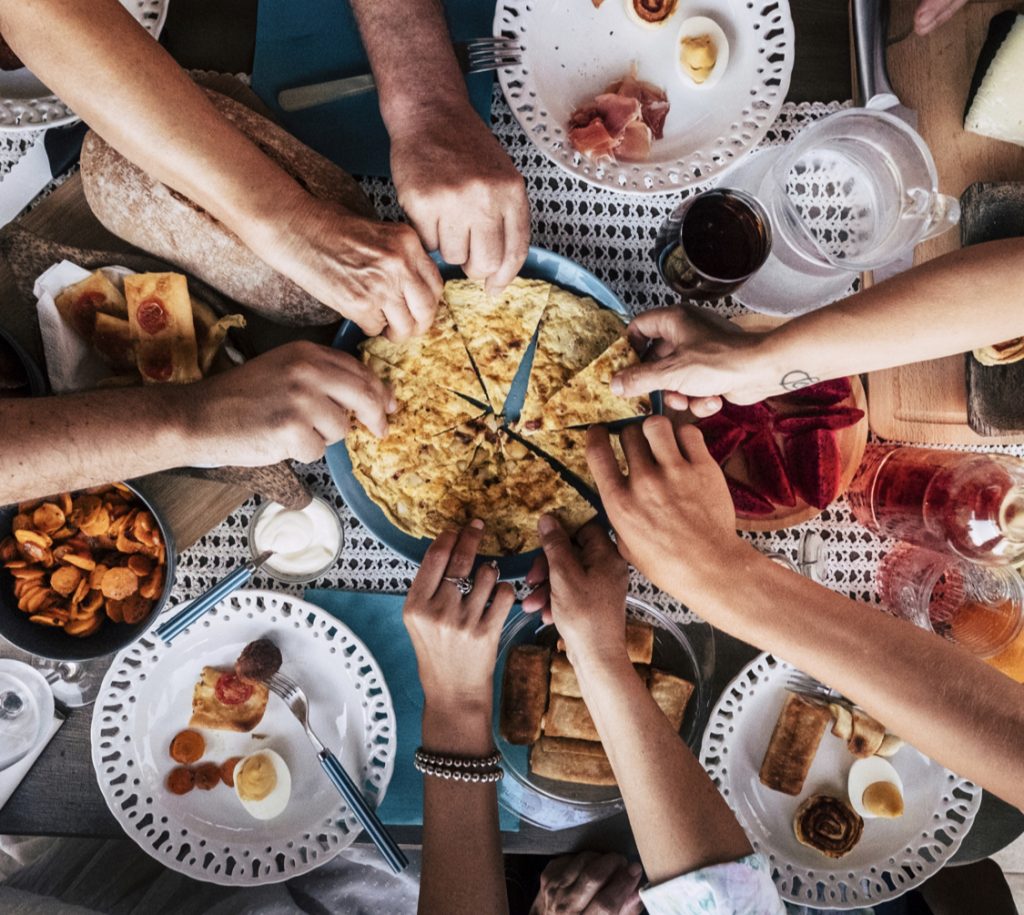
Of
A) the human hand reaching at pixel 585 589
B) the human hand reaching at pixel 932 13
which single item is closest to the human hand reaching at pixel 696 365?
the human hand reaching at pixel 585 589

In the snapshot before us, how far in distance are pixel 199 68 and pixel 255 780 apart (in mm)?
1705

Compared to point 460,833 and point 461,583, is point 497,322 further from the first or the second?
point 460,833

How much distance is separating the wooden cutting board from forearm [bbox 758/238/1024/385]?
44 centimetres

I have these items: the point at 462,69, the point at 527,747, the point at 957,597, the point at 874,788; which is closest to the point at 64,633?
the point at 527,747

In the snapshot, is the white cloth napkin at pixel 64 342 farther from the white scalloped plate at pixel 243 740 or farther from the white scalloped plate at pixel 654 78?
the white scalloped plate at pixel 654 78

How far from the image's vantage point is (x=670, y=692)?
1812 mm

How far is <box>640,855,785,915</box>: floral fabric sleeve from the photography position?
4.67ft

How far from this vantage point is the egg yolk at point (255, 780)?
5.84ft

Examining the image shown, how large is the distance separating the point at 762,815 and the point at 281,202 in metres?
1.78

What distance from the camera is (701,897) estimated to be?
144 cm

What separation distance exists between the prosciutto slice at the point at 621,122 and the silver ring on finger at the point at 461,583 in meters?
1.01

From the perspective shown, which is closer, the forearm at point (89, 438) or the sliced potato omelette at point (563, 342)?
the forearm at point (89, 438)

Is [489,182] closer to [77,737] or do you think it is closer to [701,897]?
[701,897]

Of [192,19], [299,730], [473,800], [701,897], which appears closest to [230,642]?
[299,730]
